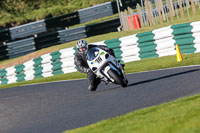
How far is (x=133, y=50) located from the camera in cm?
1817

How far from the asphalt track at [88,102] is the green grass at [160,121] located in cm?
82

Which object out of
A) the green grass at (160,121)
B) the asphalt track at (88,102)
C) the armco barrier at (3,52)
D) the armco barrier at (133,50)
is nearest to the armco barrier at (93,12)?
the armco barrier at (3,52)

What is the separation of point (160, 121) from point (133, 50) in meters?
11.6

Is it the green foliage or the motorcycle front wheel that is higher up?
the green foliage

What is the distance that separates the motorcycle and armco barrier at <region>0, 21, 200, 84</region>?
475cm

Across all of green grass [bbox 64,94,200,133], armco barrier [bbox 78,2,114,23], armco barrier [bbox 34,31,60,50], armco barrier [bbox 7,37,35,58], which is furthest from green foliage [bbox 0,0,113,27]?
green grass [bbox 64,94,200,133]

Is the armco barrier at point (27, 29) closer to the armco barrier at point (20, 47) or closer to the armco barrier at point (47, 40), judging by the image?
the armco barrier at point (20, 47)

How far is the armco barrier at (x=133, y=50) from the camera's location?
1611cm

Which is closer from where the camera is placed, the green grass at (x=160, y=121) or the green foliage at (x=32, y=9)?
the green grass at (x=160, y=121)

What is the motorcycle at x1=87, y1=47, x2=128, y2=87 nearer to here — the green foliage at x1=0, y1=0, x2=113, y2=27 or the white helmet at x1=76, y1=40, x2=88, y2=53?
the white helmet at x1=76, y1=40, x2=88, y2=53

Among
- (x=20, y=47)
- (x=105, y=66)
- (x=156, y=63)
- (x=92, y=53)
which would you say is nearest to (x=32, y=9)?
(x=20, y=47)

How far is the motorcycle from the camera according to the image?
11.6m

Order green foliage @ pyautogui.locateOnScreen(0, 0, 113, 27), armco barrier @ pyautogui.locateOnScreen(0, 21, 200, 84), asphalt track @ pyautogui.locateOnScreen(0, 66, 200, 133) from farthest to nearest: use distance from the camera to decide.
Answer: green foliage @ pyautogui.locateOnScreen(0, 0, 113, 27) < armco barrier @ pyautogui.locateOnScreen(0, 21, 200, 84) < asphalt track @ pyautogui.locateOnScreen(0, 66, 200, 133)

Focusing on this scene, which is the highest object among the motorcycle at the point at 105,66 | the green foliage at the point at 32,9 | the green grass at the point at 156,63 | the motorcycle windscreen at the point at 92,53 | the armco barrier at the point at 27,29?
the green foliage at the point at 32,9
